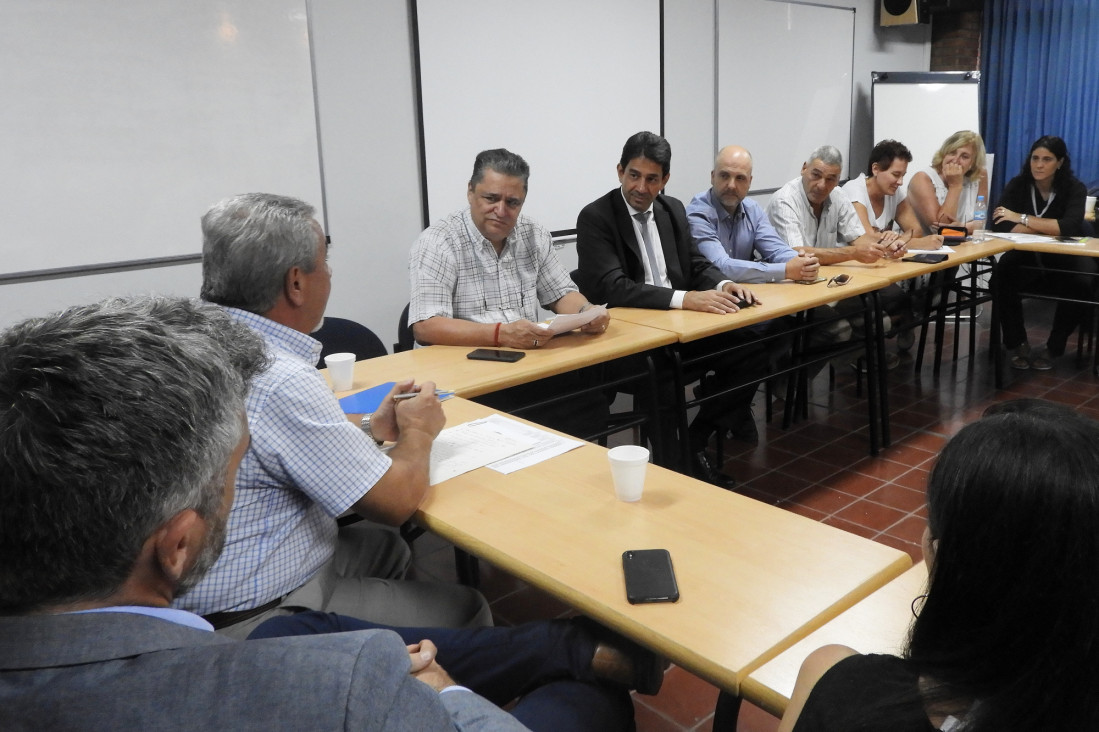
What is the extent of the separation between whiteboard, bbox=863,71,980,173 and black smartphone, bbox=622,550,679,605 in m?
5.99

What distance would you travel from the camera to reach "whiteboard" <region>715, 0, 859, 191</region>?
18.0 feet

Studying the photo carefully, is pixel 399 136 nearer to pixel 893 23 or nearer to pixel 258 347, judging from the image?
pixel 258 347

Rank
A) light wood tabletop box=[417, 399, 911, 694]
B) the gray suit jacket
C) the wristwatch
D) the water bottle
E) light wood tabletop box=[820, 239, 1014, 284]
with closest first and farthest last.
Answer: the gray suit jacket
light wood tabletop box=[417, 399, 911, 694]
the wristwatch
light wood tabletop box=[820, 239, 1014, 284]
the water bottle

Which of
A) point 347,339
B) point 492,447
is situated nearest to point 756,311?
point 347,339

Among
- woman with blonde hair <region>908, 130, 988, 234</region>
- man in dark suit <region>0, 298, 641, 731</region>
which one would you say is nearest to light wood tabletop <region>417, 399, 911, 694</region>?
man in dark suit <region>0, 298, 641, 731</region>

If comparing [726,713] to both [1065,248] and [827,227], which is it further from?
[1065,248]

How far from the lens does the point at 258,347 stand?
115 cm

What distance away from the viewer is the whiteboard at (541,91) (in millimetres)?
4098

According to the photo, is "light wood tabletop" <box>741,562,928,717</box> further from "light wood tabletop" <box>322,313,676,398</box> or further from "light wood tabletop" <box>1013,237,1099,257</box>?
"light wood tabletop" <box>1013,237,1099,257</box>

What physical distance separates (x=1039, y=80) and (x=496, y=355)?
614 cm

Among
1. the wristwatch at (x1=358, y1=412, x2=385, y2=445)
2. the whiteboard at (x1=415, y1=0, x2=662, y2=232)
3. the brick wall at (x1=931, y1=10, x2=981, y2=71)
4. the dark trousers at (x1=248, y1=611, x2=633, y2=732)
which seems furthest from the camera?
the brick wall at (x1=931, y1=10, x2=981, y2=71)

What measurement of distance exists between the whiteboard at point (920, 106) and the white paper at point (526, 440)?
18.0 feet

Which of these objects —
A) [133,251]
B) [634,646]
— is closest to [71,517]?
[634,646]

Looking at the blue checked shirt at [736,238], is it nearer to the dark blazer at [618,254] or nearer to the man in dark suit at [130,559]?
the dark blazer at [618,254]
